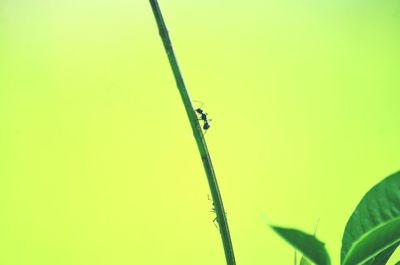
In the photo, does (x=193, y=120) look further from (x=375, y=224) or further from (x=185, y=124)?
(x=185, y=124)

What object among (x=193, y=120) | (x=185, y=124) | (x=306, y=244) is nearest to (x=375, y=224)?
(x=306, y=244)

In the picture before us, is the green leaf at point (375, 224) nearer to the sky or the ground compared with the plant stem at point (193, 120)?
nearer to the ground

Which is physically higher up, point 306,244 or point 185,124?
point 185,124

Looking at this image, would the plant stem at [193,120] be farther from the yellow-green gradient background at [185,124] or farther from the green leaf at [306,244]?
the yellow-green gradient background at [185,124]

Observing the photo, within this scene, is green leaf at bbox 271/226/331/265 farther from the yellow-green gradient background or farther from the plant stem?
the yellow-green gradient background

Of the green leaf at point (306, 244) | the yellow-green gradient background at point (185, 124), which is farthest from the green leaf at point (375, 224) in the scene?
the yellow-green gradient background at point (185, 124)

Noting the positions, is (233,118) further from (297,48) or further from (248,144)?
(297,48)

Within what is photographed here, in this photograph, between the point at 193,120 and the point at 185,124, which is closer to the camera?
the point at 193,120
